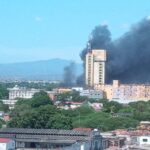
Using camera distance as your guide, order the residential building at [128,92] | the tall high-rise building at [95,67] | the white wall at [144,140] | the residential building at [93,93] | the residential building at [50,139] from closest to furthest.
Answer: the residential building at [50,139] → the white wall at [144,140] → the residential building at [128,92] → the residential building at [93,93] → the tall high-rise building at [95,67]

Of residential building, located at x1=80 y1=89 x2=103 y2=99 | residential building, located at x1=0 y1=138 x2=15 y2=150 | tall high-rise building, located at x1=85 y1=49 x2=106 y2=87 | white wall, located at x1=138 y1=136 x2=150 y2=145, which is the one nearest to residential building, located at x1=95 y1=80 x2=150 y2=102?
residential building, located at x1=80 y1=89 x2=103 y2=99

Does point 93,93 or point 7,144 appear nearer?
point 7,144

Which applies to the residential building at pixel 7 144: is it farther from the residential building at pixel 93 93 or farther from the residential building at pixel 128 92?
the residential building at pixel 93 93

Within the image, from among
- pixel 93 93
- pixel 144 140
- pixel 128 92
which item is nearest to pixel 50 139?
pixel 144 140

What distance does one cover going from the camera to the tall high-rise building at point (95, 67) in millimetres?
76312

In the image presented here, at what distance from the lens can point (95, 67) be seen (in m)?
77.3

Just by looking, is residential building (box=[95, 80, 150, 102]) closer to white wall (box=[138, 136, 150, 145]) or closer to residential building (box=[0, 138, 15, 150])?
white wall (box=[138, 136, 150, 145])

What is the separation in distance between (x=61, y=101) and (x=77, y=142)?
3925 cm

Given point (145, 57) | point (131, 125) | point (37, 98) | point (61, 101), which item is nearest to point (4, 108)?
point (37, 98)

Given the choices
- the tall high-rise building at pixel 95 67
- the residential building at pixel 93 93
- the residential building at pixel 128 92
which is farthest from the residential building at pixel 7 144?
the tall high-rise building at pixel 95 67

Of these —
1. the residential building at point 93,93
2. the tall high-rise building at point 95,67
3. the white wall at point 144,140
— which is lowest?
the white wall at point 144,140

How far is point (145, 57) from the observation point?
258 ft

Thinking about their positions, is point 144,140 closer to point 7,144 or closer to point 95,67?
point 7,144

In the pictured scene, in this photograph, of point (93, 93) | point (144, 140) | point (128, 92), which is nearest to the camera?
point (144, 140)
